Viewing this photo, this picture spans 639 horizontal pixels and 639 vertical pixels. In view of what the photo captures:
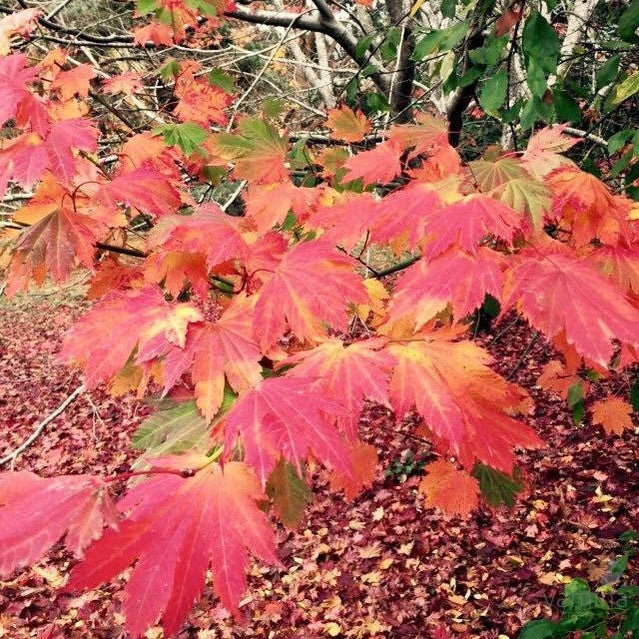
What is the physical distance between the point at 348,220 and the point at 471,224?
1.25 ft

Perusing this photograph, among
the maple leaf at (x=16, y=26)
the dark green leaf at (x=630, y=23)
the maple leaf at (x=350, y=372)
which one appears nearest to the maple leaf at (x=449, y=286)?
the maple leaf at (x=350, y=372)

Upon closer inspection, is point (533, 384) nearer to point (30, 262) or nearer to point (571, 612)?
point (571, 612)

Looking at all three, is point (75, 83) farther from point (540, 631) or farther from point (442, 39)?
point (540, 631)

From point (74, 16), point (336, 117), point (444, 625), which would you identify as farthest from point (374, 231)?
point (74, 16)

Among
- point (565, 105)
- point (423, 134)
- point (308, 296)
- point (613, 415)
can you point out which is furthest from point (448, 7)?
point (613, 415)

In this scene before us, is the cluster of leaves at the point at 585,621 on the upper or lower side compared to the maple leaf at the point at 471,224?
lower

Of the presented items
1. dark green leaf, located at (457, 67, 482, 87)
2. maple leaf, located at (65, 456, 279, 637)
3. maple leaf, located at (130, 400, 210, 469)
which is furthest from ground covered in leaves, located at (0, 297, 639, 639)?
maple leaf, located at (65, 456, 279, 637)

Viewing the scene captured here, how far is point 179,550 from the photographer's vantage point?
32.5 inches

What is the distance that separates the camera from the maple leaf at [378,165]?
1.74 meters

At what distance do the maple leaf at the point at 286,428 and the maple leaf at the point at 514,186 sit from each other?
72 cm

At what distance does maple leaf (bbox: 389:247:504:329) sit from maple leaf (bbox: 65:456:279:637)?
504mm

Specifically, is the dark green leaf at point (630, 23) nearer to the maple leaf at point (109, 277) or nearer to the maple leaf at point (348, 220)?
the maple leaf at point (348, 220)

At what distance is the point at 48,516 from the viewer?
0.80 metres

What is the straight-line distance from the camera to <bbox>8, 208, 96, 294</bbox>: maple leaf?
4.51ft
